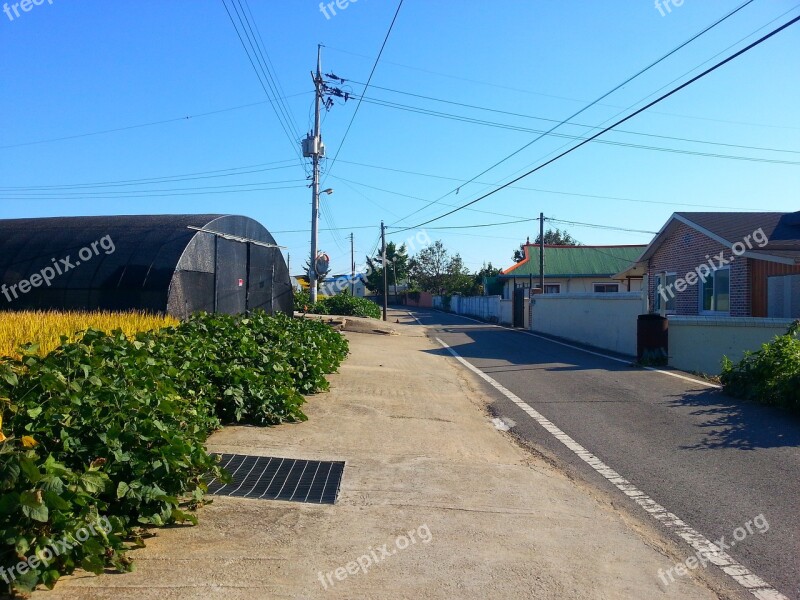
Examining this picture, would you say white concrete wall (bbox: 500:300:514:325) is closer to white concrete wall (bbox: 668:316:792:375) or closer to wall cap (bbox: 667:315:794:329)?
white concrete wall (bbox: 668:316:792:375)

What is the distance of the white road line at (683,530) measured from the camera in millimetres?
4543

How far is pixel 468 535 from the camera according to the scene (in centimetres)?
517

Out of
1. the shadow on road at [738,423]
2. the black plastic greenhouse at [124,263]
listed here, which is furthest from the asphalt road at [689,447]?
the black plastic greenhouse at [124,263]

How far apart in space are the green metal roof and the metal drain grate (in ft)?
150

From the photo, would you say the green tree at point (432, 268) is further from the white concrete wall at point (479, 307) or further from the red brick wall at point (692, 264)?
the red brick wall at point (692, 264)

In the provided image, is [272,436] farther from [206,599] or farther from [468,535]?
[206,599]

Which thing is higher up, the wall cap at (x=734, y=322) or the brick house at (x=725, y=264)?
the brick house at (x=725, y=264)

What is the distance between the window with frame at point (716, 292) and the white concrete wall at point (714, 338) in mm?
3904

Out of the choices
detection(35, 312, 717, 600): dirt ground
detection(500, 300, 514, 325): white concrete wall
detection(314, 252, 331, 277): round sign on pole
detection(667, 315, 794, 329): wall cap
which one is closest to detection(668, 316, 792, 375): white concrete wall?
detection(667, 315, 794, 329): wall cap

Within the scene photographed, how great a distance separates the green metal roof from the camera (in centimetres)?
5234

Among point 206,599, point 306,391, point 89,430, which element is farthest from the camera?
point 306,391

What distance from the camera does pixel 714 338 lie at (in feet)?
50.7

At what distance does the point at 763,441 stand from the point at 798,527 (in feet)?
10.1

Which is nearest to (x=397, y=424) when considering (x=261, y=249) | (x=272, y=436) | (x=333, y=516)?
(x=272, y=436)
